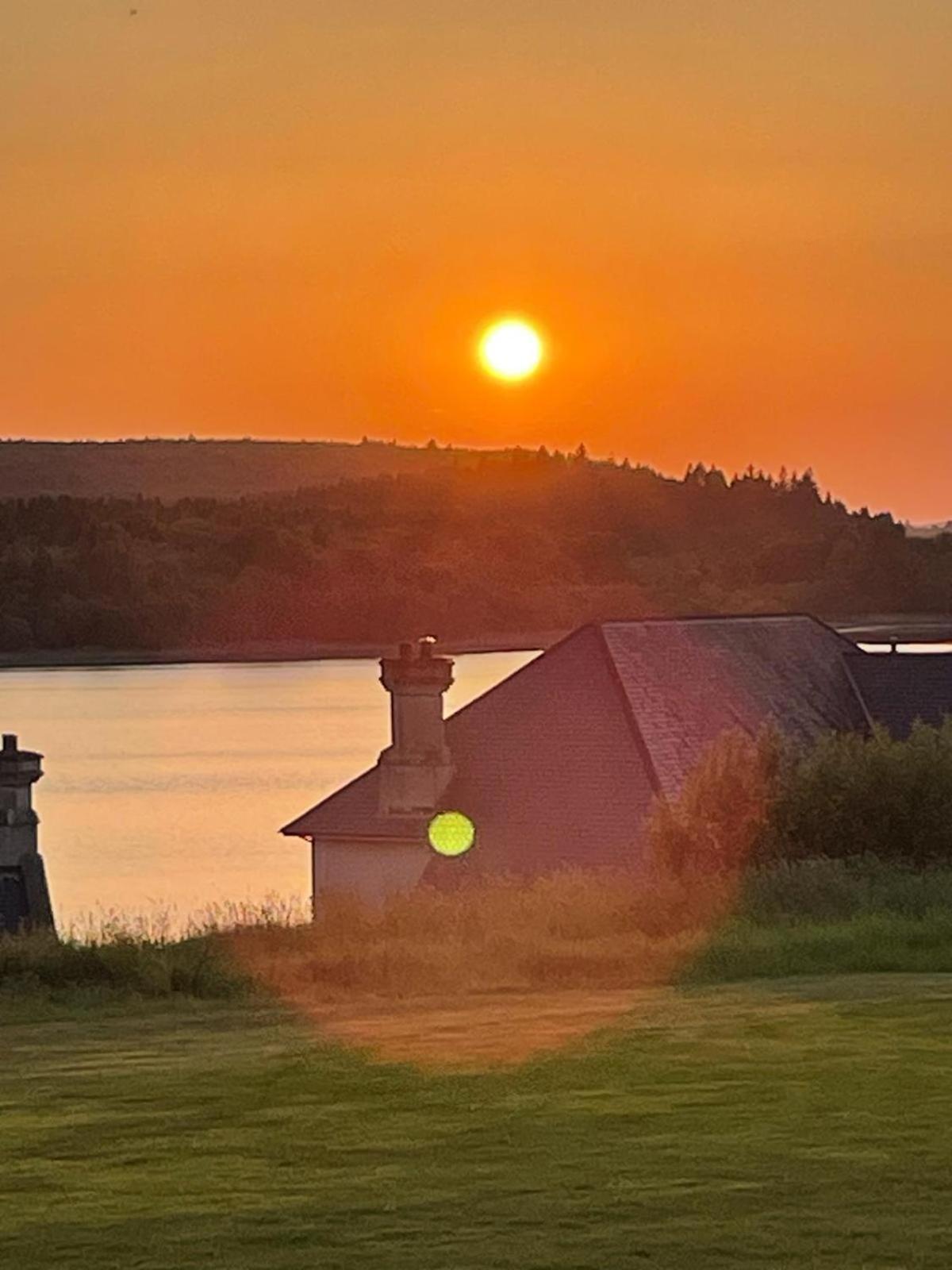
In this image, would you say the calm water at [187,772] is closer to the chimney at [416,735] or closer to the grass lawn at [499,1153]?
the chimney at [416,735]

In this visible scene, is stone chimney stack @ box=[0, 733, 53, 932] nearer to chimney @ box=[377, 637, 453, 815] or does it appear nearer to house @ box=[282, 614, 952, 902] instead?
house @ box=[282, 614, 952, 902]

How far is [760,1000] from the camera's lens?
Answer: 1750 cm

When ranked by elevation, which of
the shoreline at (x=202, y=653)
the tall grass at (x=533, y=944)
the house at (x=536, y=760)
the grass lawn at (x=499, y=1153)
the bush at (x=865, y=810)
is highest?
the shoreline at (x=202, y=653)

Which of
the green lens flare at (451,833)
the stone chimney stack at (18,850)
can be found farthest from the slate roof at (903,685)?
the stone chimney stack at (18,850)

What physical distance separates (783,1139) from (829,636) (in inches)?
1419

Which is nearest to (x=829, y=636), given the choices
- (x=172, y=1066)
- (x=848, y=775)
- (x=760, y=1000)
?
(x=848, y=775)

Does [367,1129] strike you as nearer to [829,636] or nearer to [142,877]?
[829,636]

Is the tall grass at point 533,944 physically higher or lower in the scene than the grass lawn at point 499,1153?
higher

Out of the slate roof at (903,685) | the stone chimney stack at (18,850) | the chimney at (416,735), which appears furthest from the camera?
the slate roof at (903,685)

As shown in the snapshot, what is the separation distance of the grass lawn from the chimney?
22.2m

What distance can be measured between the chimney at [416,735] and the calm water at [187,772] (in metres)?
5.90

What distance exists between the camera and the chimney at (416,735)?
38250mm

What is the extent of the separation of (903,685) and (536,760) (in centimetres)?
945

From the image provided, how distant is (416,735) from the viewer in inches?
1524
